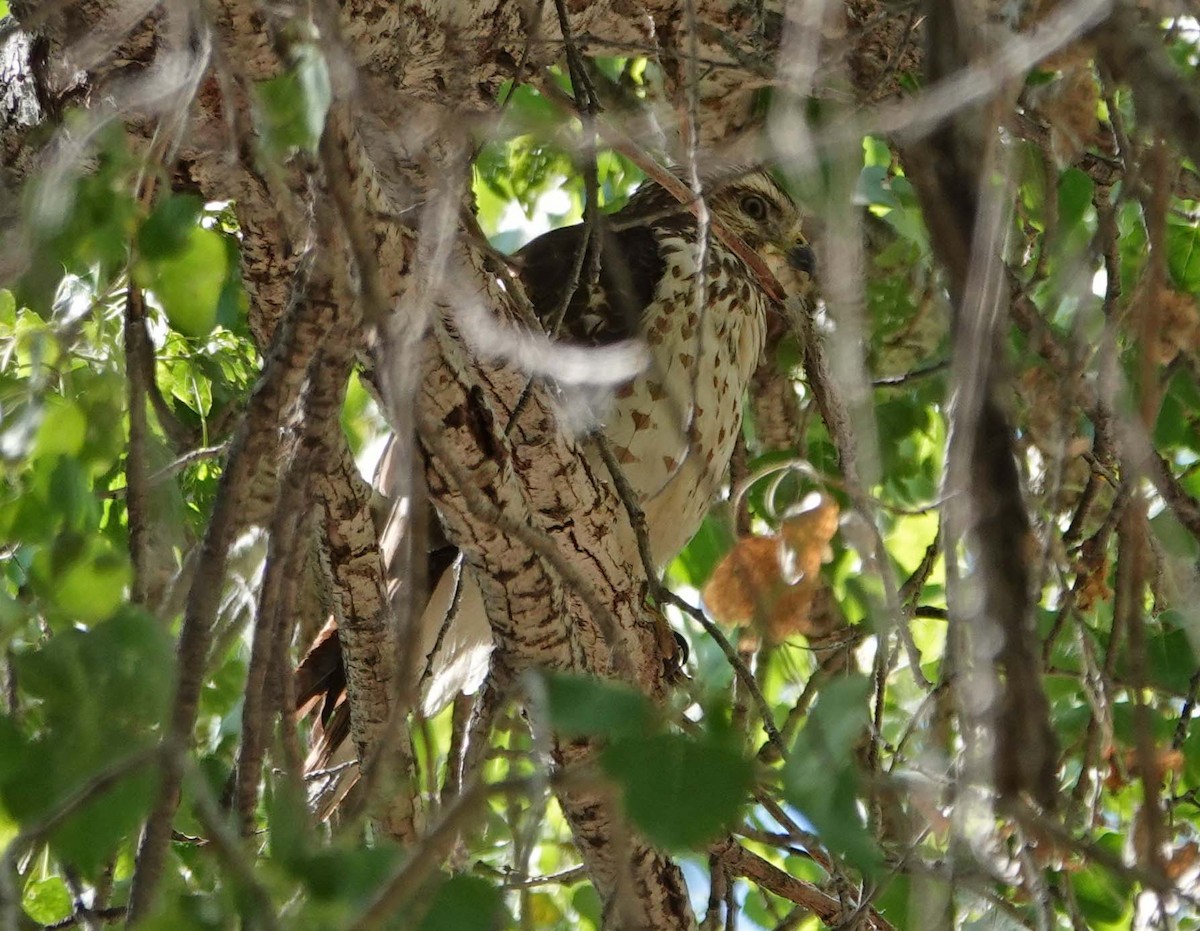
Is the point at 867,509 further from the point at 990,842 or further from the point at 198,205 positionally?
the point at 198,205

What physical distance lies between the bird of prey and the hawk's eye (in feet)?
0.21

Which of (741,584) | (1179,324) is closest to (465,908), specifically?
(741,584)

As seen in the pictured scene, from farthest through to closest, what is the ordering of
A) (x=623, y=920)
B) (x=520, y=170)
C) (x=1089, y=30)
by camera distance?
1. (x=520, y=170)
2. (x=1089, y=30)
3. (x=623, y=920)

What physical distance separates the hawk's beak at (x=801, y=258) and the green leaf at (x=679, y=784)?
92.1 inches

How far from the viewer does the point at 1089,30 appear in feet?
3.47

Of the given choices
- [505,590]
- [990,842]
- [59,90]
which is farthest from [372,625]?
[990,842]

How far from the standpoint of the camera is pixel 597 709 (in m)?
0.87

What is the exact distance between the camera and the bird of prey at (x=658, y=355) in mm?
2684

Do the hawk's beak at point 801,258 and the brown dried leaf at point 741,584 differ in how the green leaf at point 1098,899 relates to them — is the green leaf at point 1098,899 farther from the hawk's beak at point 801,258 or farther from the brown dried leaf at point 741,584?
the hawk's beak at point 801,258

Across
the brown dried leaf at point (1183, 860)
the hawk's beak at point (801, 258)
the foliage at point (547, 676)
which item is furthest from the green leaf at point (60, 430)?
the hawk's beak at point (801, 258)

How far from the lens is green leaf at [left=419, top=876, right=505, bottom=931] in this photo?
0.89 m

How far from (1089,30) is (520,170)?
6.51 ft

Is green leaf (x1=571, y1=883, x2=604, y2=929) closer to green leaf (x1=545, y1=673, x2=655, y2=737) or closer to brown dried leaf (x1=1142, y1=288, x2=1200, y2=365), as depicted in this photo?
brown dried leaf (x1=1142, y1=288, x2=1200, y2=365)

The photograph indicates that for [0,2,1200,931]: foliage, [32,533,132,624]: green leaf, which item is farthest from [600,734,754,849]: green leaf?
[32,533,132,624]: green leaf
